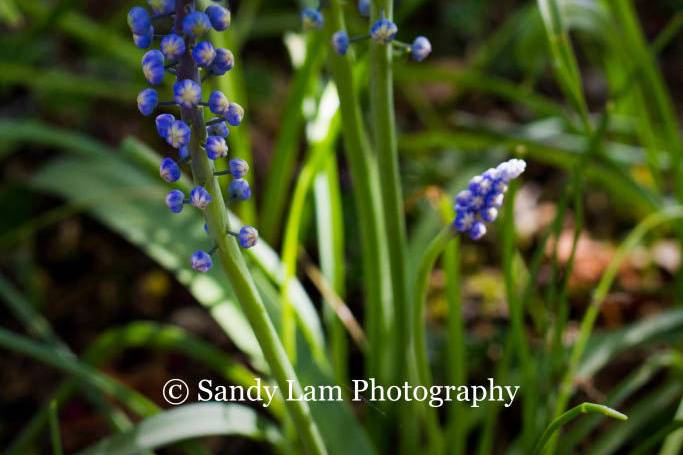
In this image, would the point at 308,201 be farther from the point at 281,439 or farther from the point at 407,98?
the point at 407,98

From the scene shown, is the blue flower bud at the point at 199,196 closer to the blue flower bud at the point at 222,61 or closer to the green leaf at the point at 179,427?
the blue flower bud at the point at 222,61

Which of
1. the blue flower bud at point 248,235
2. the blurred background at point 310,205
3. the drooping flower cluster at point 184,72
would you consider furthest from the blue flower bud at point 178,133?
the blurred background at point 310,205

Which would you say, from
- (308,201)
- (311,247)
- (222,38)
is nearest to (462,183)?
(308,201)

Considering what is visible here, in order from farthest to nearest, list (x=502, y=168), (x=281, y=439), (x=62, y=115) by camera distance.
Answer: (x=62, y=115), (x=281, y=439), (x=502, y=168)

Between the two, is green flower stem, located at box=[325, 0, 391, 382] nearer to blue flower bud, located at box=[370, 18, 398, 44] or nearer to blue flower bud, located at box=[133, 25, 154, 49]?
blue flower bud, located at box=[370, 18, 398, 44]

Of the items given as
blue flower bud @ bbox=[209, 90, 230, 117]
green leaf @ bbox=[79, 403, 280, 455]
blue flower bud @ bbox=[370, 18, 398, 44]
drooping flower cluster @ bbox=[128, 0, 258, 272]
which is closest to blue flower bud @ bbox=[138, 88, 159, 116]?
drooping flower cluster @ bbox=[128, 0, 258, 272]
